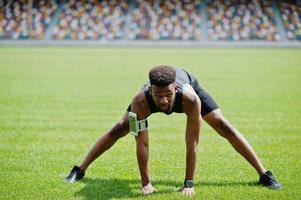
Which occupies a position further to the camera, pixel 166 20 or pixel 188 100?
pixel 166 20

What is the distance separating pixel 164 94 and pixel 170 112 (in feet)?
1.44

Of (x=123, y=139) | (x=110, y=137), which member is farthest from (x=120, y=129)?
(x=123, y=139)

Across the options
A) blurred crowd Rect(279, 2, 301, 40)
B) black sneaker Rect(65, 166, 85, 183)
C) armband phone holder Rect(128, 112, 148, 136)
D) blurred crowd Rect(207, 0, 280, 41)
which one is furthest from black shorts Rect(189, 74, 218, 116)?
blurred crowd Rect(279, 2, 301, 40)

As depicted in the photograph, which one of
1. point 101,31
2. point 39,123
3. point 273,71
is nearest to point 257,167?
point 39,123

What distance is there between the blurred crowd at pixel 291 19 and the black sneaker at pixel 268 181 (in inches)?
1581

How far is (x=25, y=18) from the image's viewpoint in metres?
48.4

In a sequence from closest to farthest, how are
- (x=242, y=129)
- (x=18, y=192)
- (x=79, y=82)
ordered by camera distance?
(x=18, y=192), (x=242, y=129), (x=79, y=82)

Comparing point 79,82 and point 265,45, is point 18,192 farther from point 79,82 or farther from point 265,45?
point 265,45

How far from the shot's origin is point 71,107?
12.9 meters

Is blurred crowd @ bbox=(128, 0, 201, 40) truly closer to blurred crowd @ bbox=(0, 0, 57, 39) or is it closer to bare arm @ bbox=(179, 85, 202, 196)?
blurred crowd @ bbox=(0, 0, 57, 39)

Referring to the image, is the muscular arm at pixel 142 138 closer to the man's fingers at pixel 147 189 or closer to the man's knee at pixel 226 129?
the man's fingers at pixel 147 189

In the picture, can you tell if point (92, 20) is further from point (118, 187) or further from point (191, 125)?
point (191, 125)

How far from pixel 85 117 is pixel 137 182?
17.1ft

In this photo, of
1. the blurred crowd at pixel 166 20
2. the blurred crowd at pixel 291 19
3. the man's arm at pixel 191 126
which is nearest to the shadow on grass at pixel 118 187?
the man's arm at pixel 191 126
